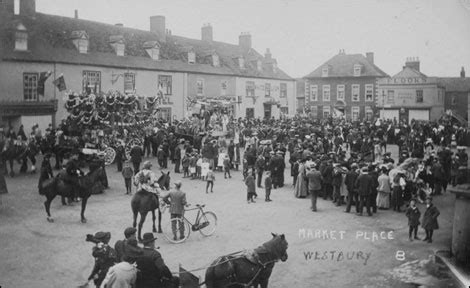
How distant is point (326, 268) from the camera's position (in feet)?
31.3

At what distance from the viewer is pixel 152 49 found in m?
35.6

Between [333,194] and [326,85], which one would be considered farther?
[326,85]

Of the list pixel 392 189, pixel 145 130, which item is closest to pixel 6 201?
pixel 145 130

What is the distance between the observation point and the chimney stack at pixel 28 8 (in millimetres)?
27125

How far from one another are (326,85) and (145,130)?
31488mm

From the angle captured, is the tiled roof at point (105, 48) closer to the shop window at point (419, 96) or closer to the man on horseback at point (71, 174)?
the man on horseback at point (71, 174)

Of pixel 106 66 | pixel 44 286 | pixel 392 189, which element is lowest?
pixel 44 286

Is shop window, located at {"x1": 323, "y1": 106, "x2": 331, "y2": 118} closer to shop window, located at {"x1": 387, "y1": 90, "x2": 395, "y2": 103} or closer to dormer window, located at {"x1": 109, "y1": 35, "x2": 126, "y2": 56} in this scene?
shop window, located at {"x1": 387, "y1": 90, "x2": 395, "y2": 103}

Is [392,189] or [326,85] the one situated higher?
[326,85]

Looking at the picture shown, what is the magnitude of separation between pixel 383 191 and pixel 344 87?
3704 cm

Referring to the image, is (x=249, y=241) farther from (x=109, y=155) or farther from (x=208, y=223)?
(x=109, y=155)

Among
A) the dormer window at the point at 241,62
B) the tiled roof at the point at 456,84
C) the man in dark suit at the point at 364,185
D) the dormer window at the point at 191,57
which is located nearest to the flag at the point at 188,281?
the man in dark suit at the point at 364,185

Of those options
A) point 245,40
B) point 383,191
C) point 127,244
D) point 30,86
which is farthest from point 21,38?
point 245,40

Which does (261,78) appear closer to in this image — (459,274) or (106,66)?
(106,66)
